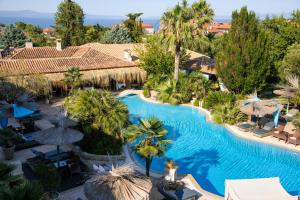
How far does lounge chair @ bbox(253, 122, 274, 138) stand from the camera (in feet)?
70.7

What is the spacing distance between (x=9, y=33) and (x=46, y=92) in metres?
28.5

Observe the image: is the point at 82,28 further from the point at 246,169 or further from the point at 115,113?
the point at 246,169

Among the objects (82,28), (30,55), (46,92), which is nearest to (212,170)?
(46,92)

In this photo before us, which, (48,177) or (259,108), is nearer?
(48,177)

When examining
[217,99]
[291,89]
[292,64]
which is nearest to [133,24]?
[217,99]

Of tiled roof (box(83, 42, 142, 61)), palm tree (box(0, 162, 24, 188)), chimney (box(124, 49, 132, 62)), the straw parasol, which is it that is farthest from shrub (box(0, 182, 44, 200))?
tiled roof (box(83, 42, 142, 61))

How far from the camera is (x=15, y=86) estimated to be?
26203 millimetres

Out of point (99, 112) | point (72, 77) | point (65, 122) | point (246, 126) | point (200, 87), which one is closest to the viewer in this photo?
point (65, 122)

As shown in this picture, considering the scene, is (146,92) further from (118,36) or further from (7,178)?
(118,36)

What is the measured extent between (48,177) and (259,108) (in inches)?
609

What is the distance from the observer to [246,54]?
27.2 meters

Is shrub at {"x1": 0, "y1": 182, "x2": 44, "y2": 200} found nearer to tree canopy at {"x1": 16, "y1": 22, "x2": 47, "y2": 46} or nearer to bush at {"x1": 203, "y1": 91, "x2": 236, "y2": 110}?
bush at {"x1": 203, "y1": 91, "x2": 236, "y2": 110}

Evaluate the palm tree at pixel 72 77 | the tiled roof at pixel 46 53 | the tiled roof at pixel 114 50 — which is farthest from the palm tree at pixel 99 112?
the tiled roof at pixel 114 50

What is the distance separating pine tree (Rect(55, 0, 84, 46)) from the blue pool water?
34.2 metres
